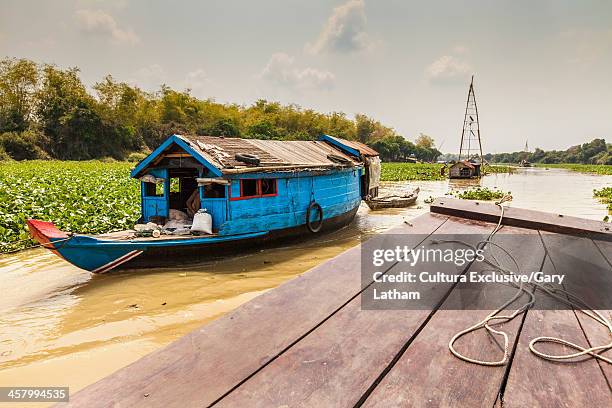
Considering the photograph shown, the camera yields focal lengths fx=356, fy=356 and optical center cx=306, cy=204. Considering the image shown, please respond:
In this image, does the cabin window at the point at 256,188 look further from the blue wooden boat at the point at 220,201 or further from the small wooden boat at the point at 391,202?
the small wooden boat at the point at 391,202

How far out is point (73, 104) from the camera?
130 ft

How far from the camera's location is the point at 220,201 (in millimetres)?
7223

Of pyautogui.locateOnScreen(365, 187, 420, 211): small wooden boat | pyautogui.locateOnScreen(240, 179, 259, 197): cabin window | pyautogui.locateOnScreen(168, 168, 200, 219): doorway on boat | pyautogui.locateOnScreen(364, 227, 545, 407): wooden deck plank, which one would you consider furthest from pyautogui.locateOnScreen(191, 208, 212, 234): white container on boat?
pyautogui.locateOnScreen(365, 187, 420, 211): small wooden boat

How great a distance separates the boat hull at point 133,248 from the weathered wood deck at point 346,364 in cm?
556

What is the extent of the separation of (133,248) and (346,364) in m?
6.12

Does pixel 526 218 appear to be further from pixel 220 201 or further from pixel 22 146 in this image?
pixel 22 146

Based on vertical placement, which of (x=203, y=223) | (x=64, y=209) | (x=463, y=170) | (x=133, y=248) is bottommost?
(x=133, y=248)

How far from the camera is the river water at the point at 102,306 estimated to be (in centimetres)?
397

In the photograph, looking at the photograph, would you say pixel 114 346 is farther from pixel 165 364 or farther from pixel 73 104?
pixel 73 104

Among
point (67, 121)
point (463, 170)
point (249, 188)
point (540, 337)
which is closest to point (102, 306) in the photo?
point (249, 188)

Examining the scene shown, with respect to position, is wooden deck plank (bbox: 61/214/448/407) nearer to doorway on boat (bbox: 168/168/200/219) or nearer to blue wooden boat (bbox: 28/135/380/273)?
blue wooden boat (bbox: 28/135/380/273)

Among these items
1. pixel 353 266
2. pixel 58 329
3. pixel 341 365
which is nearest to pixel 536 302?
pixel 353 266
